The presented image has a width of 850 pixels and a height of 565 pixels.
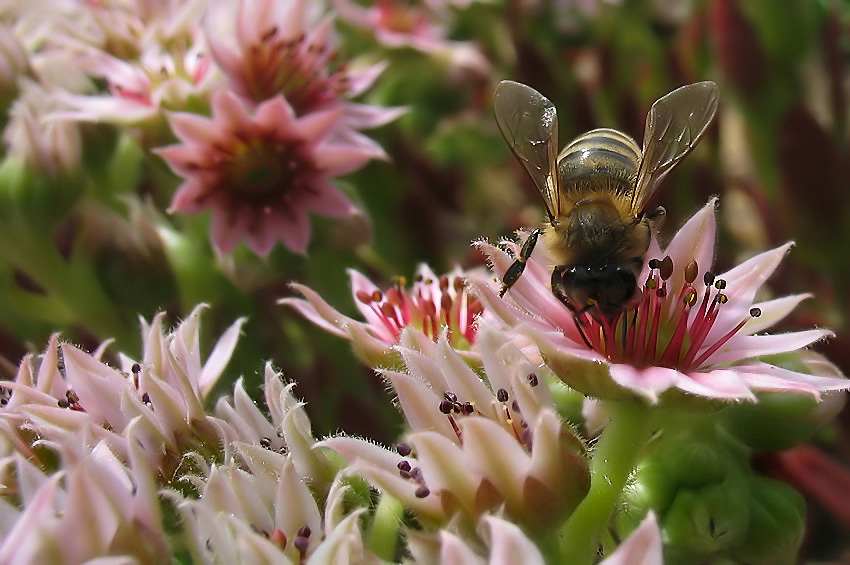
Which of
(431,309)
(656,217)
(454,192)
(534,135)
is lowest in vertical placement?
(454,192)

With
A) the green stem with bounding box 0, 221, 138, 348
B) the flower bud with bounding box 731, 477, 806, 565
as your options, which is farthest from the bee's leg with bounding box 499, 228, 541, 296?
the green stem with bounding box 0, 221, 138, 348

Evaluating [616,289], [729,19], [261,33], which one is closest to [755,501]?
[616,289]

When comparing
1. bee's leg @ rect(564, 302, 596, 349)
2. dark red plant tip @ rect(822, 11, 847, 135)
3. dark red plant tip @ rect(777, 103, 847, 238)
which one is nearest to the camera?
bee's leg @ rect(564, 302, 596, 349)

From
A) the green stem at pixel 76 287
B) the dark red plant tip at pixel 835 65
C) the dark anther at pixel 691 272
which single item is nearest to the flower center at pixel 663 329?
the dark anther at pixel 691 272

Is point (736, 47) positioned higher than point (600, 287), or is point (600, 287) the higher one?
point (600, 287)

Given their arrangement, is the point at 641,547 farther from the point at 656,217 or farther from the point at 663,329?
the point at 656,217

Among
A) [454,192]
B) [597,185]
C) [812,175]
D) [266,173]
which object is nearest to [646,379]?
[597,185]

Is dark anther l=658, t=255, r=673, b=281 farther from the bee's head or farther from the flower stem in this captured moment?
the flower stem

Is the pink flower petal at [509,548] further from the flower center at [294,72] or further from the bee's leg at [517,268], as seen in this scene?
the flower center at [294,72]
